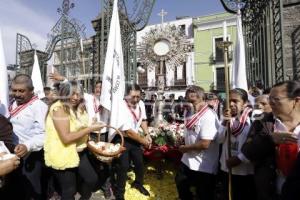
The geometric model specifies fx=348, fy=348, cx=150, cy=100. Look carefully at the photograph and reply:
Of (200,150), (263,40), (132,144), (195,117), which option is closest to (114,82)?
(132,144)

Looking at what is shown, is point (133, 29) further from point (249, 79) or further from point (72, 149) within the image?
point (72, 149)

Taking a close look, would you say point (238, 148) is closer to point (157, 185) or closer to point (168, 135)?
point (168, 135)

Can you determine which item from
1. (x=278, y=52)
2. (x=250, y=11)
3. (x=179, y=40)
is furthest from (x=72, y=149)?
(x=179, y=40)

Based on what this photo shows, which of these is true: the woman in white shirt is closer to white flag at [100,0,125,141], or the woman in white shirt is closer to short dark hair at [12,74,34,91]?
white flag at [100,0,125,141]

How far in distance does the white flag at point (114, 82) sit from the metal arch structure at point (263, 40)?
3224 millimetres

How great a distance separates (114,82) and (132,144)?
3.37ft

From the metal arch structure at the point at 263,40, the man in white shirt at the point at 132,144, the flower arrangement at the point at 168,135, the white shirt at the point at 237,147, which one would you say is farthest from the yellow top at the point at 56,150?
the metal arch structure at the point at 263,40

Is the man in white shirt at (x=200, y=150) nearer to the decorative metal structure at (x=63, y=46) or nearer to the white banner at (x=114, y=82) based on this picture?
the white banner at (x=114, y=82)

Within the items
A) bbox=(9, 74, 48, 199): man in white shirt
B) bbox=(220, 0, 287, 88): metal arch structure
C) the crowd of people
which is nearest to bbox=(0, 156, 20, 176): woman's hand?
the crowd of people

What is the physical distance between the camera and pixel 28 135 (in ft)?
13.4

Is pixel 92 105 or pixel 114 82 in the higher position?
pixel 114 82

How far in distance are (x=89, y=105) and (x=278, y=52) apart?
4025 millimetres

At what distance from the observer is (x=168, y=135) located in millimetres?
6113

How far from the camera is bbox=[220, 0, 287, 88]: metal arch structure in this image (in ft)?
23.2
